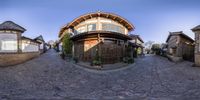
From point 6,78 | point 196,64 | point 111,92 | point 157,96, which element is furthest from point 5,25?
→ point 196,64

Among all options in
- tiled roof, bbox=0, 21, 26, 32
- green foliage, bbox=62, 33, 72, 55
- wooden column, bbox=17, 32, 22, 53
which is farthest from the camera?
green foliage, bbox=62, 33, 72, 55

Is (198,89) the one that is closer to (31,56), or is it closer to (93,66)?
(93,66)

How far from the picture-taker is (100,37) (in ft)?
80.8

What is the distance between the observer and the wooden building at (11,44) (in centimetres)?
2266

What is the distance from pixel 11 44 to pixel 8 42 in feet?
1.41

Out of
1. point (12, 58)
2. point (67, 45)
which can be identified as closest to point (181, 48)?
point (67, 45)

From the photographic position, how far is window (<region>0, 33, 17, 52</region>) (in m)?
22.8

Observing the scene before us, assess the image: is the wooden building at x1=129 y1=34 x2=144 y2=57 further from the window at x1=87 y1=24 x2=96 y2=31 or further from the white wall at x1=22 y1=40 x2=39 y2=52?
the white wall at x1=22 y1=40 x2=39 y2=52

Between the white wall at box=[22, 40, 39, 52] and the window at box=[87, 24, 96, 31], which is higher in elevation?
the window at box=[87, 24, 96, 31]

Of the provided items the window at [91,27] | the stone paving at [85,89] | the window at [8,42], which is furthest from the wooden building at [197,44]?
the window at [8,42]

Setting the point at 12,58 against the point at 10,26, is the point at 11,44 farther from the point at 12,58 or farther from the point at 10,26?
the point at 10,26

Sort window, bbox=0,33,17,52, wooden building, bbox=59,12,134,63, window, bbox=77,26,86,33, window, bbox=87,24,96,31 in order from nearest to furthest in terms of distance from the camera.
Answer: window, bbox=0,33,17,52
wooden building, bbox=59,12,134,63
window, bbox=87,24,96,31
window, bbox=77,26,86,33

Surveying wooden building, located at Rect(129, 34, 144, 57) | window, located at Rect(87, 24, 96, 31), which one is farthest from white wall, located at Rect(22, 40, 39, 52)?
wooden building, located at Rect(129, 34, 144, 57)

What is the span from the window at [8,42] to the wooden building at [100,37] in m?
8.33
